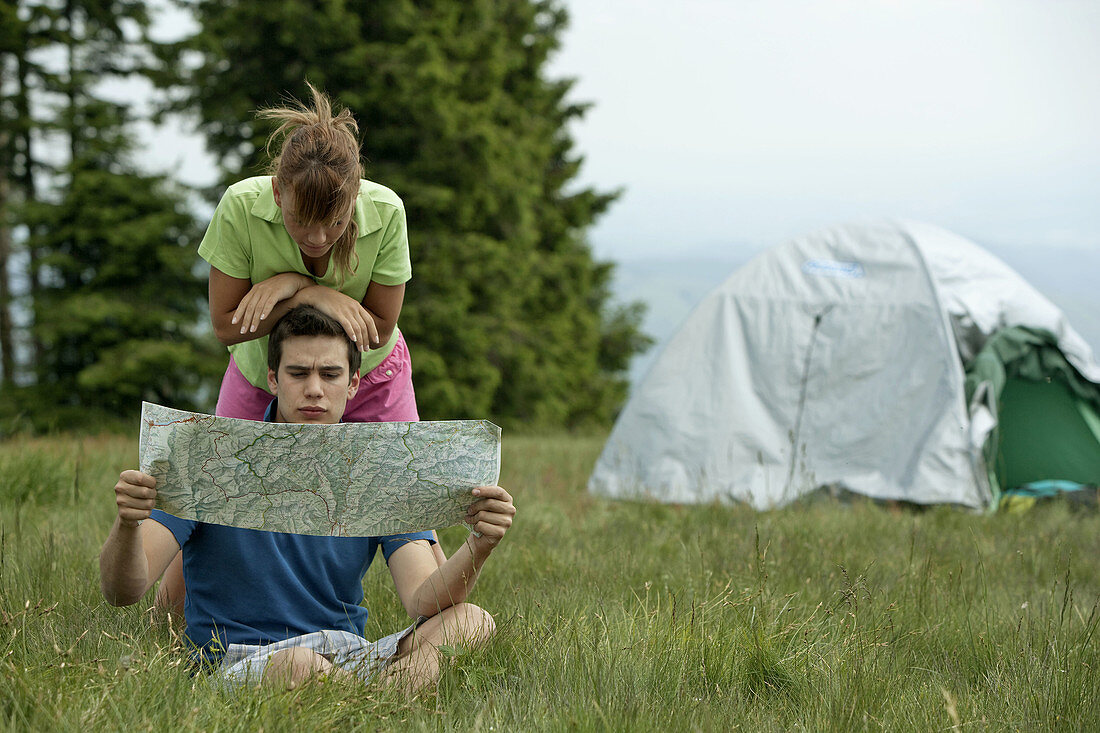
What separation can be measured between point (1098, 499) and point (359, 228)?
17.1 ft

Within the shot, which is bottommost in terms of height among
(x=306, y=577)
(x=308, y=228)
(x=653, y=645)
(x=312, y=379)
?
(x=653, y=645)

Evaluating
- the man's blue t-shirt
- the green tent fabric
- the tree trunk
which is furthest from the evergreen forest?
the man's blue t-shirt

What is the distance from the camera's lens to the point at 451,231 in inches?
598

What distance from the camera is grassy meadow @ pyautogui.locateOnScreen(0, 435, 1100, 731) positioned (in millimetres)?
1842

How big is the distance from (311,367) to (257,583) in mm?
573

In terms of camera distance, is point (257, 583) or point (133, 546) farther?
point (257, 583)

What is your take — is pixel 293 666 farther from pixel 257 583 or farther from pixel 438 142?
pixel 438 142

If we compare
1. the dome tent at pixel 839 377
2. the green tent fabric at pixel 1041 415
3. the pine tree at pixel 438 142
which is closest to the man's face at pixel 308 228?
the dome tent at pixel 839 377

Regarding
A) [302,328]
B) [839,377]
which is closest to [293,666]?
[302,328]

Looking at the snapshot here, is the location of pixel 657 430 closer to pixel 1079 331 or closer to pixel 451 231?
pixel 1079 331

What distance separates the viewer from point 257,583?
7.41ft

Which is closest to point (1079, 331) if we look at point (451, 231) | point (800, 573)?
point (800, 573)

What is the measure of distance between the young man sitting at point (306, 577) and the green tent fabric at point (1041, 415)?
5113mm

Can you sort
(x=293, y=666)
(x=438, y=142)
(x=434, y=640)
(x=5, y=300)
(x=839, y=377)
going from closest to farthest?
(x=293, y=666) < (x=434, y=640) < (x=839, y=377) < (x=5, y=300) < (x=438, y=142)
